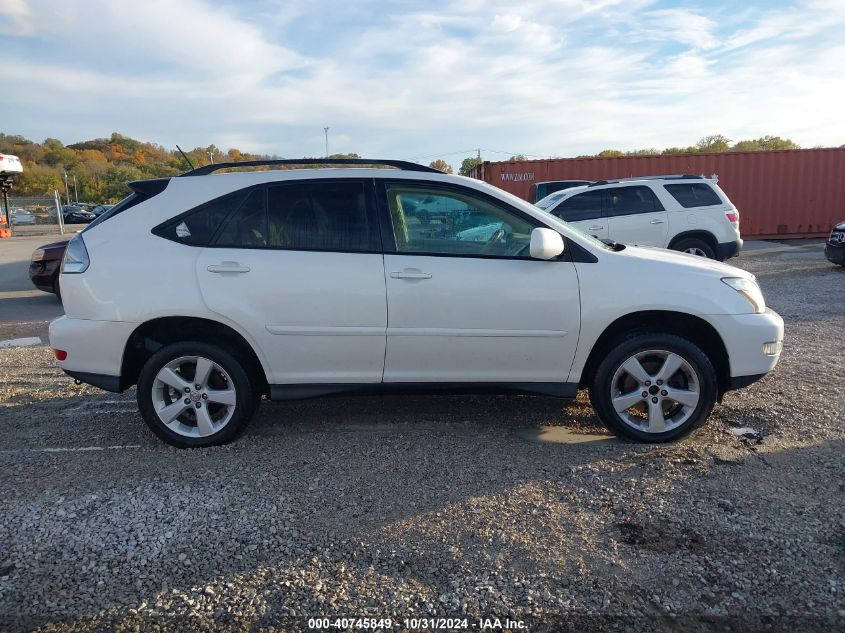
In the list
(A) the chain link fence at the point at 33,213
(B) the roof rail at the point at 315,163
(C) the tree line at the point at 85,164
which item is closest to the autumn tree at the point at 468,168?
(B) the roof rail at the point at 315,163

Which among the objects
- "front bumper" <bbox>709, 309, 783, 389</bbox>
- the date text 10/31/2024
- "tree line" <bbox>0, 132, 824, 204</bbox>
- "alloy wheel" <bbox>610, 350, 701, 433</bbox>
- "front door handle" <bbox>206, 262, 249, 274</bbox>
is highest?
"tree line" <bbox>0, 132, 824, 204</bbox>

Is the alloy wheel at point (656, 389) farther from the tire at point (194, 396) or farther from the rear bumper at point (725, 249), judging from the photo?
the rear bumper at point (725, 249)

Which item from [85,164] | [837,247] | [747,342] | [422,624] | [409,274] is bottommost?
[422,624]

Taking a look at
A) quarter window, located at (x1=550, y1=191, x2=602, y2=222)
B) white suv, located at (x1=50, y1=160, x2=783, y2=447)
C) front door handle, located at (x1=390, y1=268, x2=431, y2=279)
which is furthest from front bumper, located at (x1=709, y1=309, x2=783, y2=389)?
quarter window, located at (x1=550, y1=191, x2=602, y2=222)

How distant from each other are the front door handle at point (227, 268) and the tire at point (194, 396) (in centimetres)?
48

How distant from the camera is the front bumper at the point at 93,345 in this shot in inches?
157

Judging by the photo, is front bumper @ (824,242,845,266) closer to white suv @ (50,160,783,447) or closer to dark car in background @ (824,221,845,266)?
dark car in background @ (824,221,845,266)

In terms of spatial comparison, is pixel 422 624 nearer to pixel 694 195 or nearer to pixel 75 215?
pixel 694 195

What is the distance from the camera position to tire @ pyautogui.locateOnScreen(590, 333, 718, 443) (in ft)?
13.2

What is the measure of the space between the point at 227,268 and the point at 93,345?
0.99 meters

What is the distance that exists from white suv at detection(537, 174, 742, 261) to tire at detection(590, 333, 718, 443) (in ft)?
22.3

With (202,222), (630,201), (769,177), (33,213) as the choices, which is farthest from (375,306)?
(33,213)

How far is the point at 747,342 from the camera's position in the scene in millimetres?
4027

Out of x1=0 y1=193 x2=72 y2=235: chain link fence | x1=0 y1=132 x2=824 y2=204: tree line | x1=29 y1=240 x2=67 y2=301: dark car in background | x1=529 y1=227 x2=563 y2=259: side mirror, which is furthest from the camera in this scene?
x1=0 y1=132 x2=824 y2=204: tree line
